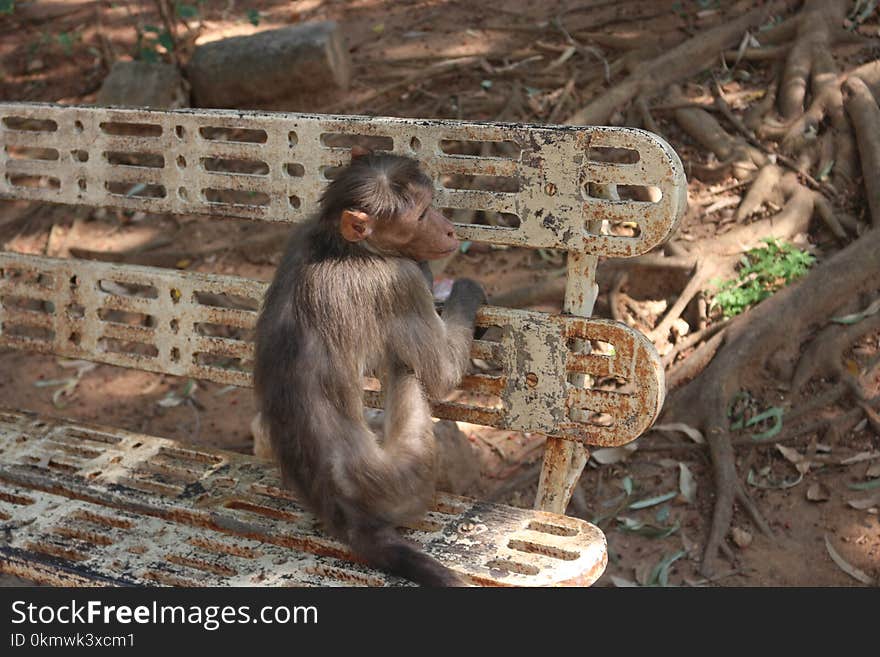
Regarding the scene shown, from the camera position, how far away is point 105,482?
4.34 metres

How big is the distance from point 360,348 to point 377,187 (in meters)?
0.60

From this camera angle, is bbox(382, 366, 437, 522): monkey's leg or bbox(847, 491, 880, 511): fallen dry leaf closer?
bbox(382, 366, 437, 522): monkey's leg

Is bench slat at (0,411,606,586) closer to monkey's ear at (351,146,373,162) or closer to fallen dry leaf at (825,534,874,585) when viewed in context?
monkey's ear at (351,146,373,162)

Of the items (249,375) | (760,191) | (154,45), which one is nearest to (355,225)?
(249,375)

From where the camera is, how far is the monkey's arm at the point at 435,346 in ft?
13.0

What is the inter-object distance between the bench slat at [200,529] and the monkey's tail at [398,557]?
0.05 metres

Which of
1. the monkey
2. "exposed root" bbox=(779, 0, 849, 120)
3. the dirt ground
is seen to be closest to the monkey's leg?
the monkey

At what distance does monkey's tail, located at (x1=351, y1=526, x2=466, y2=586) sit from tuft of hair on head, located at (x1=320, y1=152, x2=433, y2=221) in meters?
1.16

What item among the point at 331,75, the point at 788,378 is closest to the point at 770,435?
the point at 788,378

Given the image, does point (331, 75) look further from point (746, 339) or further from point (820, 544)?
point (820, 544)

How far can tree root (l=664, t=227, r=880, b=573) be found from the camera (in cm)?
562

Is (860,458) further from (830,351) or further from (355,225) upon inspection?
(355,225)
